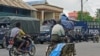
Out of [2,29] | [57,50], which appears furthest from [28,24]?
[57,50]

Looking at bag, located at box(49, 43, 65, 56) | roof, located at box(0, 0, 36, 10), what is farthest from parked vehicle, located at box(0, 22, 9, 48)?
bag, located at box(49, 43, 65, 56)

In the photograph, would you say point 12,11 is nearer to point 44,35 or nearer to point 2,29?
point 44,35

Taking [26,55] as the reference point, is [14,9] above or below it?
above

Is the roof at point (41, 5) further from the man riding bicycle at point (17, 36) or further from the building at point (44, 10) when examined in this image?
the man riding bicycle at point (17, 36)

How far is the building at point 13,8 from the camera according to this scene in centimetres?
4296

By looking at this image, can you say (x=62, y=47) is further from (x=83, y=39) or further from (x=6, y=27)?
(x=83, y=39)

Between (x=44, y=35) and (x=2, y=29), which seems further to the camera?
(x=44, y=35)

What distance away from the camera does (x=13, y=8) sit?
46.1 metres

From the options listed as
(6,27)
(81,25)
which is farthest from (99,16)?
(6,27)

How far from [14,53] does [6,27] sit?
1118 centimetres

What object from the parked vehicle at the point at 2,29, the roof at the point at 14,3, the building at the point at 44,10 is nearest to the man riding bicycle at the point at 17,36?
the parked vehicle at the point at 2,29

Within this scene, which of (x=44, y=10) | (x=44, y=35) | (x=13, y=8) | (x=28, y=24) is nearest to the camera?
(x=28, y=24)

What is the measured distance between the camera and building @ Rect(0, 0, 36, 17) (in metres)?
43.0

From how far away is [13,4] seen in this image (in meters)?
45.8
